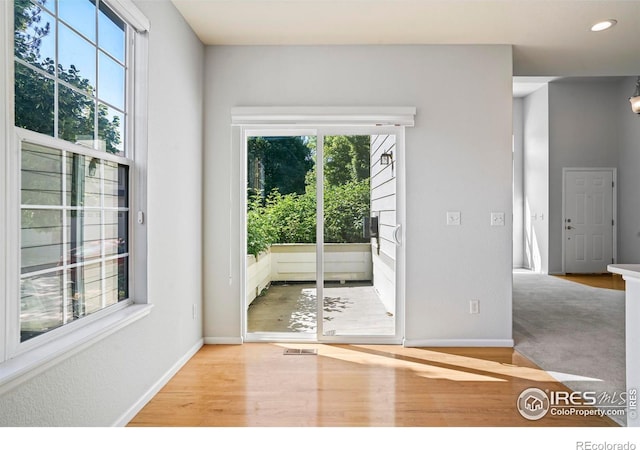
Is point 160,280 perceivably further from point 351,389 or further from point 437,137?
point 437,137

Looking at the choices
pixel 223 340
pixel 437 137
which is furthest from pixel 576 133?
pixel 223 340

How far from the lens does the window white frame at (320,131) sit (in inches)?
137

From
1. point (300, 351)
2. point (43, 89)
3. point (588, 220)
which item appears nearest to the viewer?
point (43, 89)

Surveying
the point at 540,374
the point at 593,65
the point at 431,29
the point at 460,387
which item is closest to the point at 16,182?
the point at 460,387

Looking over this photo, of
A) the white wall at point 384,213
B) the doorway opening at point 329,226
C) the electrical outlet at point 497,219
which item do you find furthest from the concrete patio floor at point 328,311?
the electrical outlet at point 497,219

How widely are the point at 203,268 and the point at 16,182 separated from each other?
7.16ft

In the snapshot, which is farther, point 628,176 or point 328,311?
point 628,176

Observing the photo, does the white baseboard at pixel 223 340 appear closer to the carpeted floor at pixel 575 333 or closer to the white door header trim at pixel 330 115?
the white door header trim at pixel 330 115

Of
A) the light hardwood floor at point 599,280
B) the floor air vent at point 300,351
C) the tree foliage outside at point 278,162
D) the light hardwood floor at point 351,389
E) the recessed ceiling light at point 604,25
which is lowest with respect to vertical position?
the light hardwood floor at point 351,389

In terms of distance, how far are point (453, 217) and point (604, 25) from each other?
1.91 m

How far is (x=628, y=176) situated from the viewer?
729cm

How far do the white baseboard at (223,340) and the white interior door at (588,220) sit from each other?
6809 millimetres

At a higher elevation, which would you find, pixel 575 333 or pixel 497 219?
pixel 497 219

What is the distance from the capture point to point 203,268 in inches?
141
